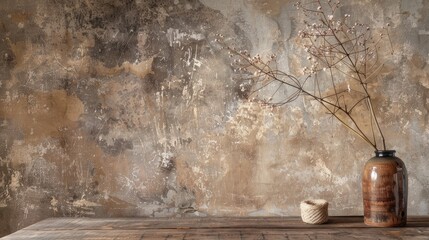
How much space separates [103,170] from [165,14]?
1087 millimetres

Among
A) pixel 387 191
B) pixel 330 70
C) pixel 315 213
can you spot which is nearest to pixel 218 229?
pixel 315 213

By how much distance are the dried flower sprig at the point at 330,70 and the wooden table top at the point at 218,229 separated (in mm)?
771

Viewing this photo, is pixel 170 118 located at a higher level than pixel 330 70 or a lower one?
lower

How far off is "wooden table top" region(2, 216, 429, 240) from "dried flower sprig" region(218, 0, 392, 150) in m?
0.77

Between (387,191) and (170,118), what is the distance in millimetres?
1414

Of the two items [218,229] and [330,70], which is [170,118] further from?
[330,70]

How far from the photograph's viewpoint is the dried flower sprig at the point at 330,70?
3.07 m

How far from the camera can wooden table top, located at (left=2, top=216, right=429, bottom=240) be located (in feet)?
7.48

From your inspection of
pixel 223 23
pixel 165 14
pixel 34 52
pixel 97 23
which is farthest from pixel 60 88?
pixel 223 23

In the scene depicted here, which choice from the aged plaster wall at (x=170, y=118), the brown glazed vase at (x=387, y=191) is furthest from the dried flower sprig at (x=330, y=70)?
the brown glazed vase at (x=387, y=191)

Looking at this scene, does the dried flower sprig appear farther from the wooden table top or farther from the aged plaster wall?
the wooden table top

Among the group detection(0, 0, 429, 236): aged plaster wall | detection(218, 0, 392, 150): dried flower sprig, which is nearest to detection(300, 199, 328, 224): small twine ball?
detection(0, 0, 429, 236): aged plaster wall

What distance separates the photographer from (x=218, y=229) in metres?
2.44

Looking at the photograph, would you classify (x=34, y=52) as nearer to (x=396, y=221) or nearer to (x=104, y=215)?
(x=104, y=215)
